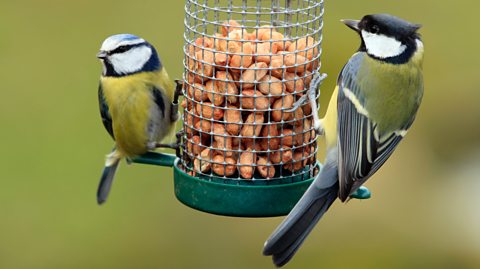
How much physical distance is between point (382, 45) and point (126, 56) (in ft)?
4.05

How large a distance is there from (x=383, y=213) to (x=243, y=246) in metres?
1.00

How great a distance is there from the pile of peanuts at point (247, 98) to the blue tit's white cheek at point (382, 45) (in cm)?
25

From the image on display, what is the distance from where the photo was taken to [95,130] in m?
8.27

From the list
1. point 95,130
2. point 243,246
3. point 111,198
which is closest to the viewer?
point 243,246

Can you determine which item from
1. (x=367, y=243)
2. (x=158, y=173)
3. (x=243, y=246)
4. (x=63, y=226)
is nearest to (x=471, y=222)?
(x=367, y=243)

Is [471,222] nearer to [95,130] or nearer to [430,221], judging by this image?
[430,221]

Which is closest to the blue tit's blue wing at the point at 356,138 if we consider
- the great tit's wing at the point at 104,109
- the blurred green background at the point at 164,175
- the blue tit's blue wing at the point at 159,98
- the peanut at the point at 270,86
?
the peanut at the point at 270,86

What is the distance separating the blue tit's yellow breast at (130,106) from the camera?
5.36 m

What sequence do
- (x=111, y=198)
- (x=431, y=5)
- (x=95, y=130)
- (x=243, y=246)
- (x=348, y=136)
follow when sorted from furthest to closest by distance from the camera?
(x=431, y=5) → (x=95, y=130) → (x=111, y=198) → (x=243, y=246) → (x=348, y=136)

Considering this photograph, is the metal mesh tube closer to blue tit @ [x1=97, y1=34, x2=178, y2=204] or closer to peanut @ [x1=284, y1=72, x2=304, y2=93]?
peanut @ [x1=284, y1=72, x2=304, y2=93]

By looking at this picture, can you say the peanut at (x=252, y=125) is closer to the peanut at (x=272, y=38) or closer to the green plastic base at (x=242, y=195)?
the green plastic base at (x=242, y=195)

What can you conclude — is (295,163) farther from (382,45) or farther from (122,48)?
(122,48)

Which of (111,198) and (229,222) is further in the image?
(111,198)

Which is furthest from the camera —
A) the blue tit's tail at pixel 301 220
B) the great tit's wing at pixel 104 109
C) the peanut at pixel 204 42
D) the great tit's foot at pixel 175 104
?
the great tit's wing at pixel 104 109
